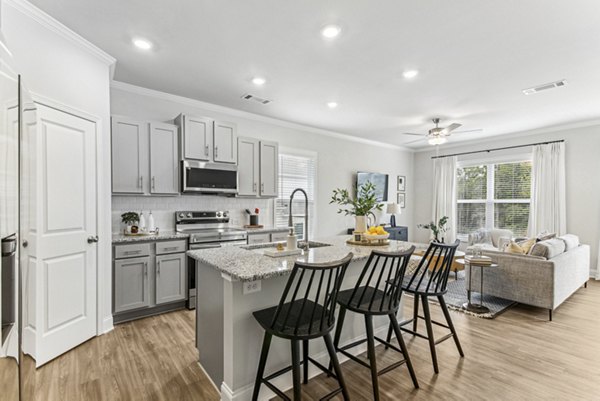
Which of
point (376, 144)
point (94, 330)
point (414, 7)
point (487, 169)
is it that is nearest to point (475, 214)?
point (487, 169)

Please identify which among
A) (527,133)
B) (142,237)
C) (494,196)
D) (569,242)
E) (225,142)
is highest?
(527,133)

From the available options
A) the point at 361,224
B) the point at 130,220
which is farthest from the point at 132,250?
the point at 361,224

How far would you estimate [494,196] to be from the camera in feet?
21.5

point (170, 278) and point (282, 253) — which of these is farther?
point (170, 278)

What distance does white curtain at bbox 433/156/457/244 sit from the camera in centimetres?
709

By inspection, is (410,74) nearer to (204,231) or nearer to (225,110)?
(225,110)

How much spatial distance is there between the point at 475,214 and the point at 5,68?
7.84 meters

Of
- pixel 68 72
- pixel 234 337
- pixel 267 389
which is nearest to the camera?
pixel 234 337

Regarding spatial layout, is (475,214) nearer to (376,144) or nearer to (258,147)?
(376,144)

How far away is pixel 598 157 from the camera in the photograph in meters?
5.20

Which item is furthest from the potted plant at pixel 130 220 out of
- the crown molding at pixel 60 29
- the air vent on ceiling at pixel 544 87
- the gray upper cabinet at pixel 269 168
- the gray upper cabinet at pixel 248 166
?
the air vent on ceiling at pixel 544 87

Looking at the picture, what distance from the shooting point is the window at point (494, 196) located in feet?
20.1

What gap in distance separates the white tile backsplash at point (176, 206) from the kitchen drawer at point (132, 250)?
1.93 feet

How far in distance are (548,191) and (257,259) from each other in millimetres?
6268
